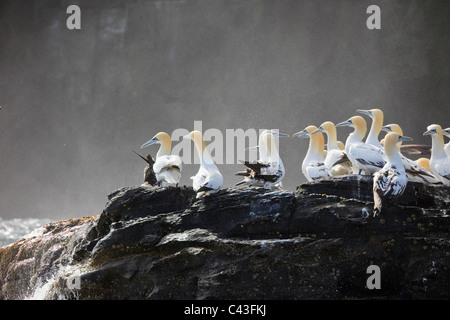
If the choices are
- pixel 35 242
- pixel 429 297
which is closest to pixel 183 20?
pixel 35 242

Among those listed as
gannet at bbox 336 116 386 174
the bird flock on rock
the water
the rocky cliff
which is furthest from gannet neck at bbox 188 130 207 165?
the water

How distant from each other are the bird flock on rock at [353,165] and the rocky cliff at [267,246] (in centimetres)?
24

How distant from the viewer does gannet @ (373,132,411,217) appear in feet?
19.0

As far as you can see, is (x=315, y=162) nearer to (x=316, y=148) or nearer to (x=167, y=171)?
(x=316, y=148)

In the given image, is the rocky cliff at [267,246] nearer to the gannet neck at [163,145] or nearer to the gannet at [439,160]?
the gannet at [439,160]

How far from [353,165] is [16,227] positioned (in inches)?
474

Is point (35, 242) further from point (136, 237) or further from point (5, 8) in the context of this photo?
point (5, 8)

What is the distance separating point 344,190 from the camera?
20.4 ft

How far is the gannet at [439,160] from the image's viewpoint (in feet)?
21.1

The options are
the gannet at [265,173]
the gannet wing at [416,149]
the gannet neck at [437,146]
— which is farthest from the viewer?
the gannet wing at [416,149]

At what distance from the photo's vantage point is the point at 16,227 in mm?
15984

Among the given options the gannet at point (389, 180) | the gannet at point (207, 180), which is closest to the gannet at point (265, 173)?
the gannet at point (207, 180)

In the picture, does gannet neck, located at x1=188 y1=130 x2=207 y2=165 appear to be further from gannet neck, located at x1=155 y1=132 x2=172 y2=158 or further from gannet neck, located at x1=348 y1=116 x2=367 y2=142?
gannet neck, located at x1=348 y1=116 x2=367 y2=142

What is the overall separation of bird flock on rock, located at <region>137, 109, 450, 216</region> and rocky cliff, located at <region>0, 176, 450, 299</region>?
0.24 m
